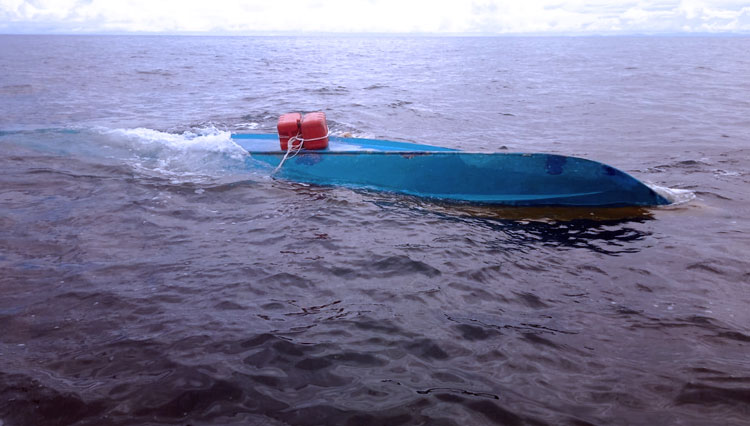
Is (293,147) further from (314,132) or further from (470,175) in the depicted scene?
(470,175)

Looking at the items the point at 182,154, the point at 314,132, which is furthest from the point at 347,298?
the point at 182,154

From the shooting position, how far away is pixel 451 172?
7.61m

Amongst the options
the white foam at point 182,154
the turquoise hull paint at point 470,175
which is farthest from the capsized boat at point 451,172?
the white foam at point 182,154

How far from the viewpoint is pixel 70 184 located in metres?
8.49

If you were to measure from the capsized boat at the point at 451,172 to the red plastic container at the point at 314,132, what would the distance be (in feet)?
0.06

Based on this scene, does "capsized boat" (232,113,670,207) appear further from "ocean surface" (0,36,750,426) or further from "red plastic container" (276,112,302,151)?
"ocean surface" (0,36,750,426)

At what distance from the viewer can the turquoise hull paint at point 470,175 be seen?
7.08 metres

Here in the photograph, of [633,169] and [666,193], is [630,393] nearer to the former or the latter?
[666,193]

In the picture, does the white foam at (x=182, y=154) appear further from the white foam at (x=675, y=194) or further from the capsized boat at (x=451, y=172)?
the white foam at (x=675, y=194)

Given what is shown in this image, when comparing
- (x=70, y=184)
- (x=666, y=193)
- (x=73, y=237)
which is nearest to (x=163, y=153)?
(x=70, y=184)

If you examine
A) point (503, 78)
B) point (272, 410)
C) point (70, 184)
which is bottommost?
point (272, 410)

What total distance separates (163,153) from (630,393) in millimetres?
9384

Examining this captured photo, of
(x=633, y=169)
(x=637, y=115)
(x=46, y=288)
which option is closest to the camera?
(x=46, y=288)

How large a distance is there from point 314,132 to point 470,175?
8.94 ft
